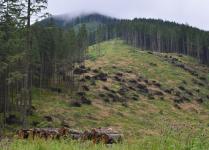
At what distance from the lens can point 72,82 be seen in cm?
10406

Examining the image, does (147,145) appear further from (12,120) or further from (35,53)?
(35,53)

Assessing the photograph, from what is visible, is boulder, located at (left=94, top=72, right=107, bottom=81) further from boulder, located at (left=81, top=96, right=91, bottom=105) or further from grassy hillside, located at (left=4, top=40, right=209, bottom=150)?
boulder, located at (left=81, top=96, right=91, bottom=105)

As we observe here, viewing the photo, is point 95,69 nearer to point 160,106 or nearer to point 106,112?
point 160,106

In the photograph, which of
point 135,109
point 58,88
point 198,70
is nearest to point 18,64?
point 58,88

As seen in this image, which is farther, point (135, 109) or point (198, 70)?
point (198, 70)

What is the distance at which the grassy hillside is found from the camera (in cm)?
845

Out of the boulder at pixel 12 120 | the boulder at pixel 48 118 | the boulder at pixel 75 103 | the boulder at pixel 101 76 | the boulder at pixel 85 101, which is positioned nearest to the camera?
the boulder at pixel 12 120

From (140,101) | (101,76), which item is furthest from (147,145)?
(101,76)

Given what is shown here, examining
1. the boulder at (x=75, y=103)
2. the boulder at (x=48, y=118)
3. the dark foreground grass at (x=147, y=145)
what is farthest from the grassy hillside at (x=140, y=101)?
the boulder at (x=75, y=103)

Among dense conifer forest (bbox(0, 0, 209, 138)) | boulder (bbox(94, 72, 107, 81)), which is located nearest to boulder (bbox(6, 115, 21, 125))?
dense conifer forest (bbox(0, 0, 209, 138))

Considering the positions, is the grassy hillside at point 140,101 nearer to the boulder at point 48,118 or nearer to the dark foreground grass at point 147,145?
the dark foreground grass at point 147,145

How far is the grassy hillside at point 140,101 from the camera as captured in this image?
8.45 m

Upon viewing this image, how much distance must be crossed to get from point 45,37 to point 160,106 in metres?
29.7

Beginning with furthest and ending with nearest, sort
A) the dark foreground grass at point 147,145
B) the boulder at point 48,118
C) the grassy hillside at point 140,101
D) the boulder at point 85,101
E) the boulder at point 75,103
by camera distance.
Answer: the boulder at point 85,101 < the boulder at point 75,103 < the boulder at point 48,118 < the grassy hillside at point 140,101 < the dark foreground grass at point 147,145
